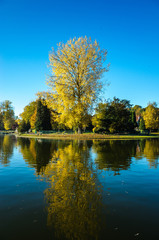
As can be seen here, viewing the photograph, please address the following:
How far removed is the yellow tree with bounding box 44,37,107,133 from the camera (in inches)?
1289

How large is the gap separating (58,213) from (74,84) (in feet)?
101

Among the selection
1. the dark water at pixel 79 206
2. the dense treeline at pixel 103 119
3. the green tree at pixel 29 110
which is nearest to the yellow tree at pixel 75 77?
the dense treeline at pixel 103 119

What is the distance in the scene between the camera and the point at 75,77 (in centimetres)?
3353

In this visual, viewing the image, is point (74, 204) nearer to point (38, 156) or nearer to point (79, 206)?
point (79, 206)

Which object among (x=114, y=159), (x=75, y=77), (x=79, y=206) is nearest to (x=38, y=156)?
(x=114, y=159)

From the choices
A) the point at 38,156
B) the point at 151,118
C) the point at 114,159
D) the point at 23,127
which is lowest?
the point at 114,159

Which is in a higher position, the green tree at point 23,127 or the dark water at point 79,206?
the green tree at point 23,127

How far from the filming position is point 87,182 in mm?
6055

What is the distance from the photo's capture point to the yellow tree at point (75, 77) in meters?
32.8

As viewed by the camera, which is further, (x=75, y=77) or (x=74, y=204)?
(x=75, y=77)

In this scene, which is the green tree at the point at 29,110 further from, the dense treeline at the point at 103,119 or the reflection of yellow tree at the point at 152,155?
the reflection of yellow tree at the point at 152,155

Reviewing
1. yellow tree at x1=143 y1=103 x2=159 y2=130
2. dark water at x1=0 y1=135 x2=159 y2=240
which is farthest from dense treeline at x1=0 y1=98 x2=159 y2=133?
dark water at x1=0 y1=135 x2=159 y2=240

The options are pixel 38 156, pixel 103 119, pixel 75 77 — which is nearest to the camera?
pixel 38 156

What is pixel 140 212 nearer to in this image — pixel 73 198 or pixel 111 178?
pixel 73 198
